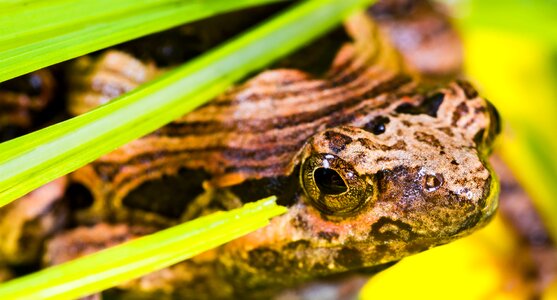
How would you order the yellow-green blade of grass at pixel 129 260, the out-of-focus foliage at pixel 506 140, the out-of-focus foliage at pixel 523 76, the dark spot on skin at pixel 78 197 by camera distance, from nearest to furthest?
the yellow-green blade of grass at pixel 129 260
the dark spot on skin at pixel 78 197
the out-of-focus foliage at pixel 506 140
the out-of-focus foliage at pixel 523 76

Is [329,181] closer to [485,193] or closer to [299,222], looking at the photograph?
[299,222]

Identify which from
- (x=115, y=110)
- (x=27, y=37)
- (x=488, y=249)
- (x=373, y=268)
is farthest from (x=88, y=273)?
(x=488, y=249)

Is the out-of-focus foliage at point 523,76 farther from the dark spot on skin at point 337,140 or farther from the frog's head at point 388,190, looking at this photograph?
the dark spot on skin at point 337,140

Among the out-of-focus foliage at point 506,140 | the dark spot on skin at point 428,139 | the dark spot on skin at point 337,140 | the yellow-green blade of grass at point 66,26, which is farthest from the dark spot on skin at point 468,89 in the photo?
the yellow-green blade of grass at point 66,26

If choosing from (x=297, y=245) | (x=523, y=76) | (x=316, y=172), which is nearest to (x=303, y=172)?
(x=316, y=172)

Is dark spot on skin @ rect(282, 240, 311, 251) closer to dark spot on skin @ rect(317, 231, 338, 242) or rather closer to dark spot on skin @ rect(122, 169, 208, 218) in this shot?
dark spot on skin @ rect(317, 231, 338, 242)

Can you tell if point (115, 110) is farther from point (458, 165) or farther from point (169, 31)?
point (458, 165)

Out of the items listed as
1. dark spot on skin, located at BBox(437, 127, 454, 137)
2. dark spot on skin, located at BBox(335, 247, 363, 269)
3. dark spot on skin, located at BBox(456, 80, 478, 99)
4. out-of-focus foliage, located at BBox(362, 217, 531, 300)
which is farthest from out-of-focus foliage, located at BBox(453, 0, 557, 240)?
dark spot on skin, located at BBox(335, 247, 363, 269)
